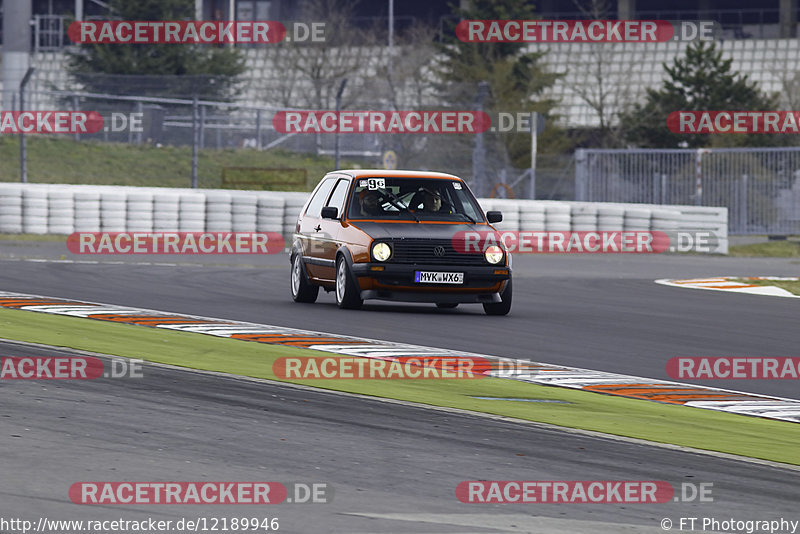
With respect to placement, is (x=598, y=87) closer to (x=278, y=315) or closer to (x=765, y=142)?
(x=765, y=142)

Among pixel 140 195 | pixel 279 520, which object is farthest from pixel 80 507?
pixel 140 195

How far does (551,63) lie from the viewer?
2275 inches

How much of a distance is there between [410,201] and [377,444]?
7.51 m

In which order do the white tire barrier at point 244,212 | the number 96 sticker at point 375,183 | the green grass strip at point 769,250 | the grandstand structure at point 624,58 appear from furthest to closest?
the grandstand structure at point 624,58 → the green grass strip at point 769,250 → the white tire barrier at point 244,212 → the number 96 sticker at point 375,183

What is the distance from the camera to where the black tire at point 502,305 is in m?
14.3

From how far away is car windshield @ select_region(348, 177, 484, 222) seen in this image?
48.1ft

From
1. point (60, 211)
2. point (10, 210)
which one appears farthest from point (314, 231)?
point (10, 210)

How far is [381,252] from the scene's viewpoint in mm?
13891

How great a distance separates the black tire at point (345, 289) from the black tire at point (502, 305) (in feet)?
4.34

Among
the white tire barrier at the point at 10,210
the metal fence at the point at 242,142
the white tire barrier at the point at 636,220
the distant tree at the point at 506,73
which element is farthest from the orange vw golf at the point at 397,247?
the distant tree at the point at 506,73

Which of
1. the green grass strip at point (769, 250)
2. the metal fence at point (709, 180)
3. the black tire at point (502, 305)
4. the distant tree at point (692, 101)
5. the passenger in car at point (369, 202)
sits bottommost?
the black tire at point (502, 305)

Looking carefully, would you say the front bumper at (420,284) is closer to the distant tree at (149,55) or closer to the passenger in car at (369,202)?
the passenger in car at (369,202)

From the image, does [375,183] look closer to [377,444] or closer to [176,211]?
[377,444]

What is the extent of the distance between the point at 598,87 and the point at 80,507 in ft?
172
